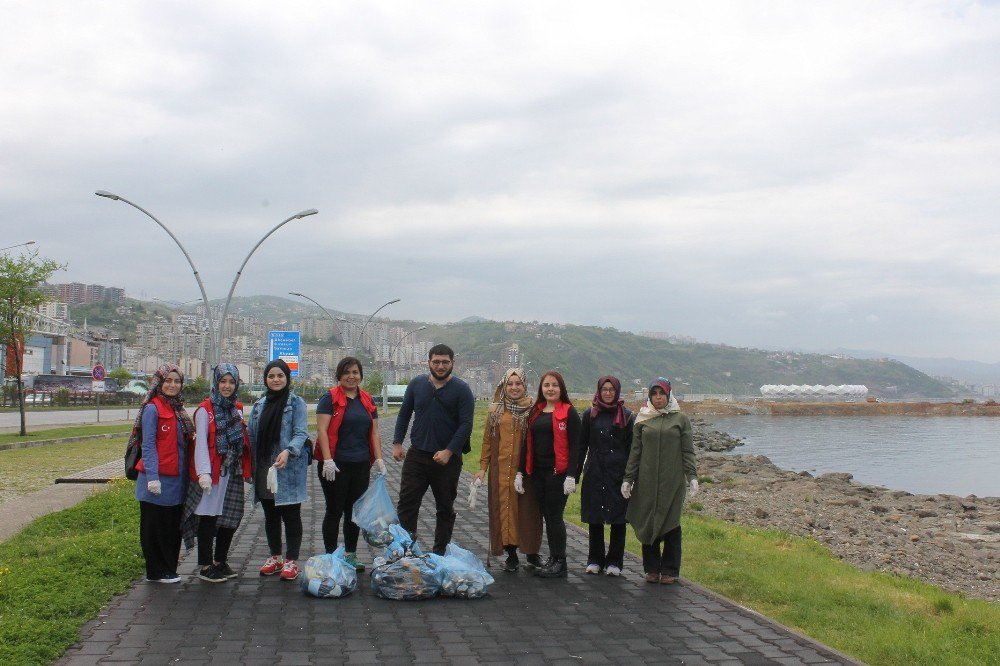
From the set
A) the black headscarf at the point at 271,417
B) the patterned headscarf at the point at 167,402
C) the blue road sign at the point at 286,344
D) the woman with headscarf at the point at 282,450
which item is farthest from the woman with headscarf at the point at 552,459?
the blue road sign at the point at 286,344

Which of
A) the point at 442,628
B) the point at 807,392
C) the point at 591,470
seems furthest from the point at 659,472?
the point at 807,392

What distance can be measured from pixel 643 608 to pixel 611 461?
148cm

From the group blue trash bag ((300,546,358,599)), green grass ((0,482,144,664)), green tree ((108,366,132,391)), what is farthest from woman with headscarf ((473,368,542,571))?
green tree ((108,366,132,391))

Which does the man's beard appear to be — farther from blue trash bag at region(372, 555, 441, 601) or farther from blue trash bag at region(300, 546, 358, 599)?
blue trash bag at region(300, 546, 358, 599)

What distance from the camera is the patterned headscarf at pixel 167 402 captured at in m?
6.75

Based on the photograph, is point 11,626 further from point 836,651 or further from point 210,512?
point 836,651

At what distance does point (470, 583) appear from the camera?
664 centimetres

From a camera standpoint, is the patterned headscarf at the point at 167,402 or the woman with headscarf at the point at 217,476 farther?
the woman with headscarf at the point at 217,476

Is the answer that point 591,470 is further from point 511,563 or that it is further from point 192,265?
point 192,265

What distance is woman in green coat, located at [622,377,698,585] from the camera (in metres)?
7.34

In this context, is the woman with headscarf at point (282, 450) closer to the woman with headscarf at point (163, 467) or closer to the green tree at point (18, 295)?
the woman with headscarf at point (163, 467)

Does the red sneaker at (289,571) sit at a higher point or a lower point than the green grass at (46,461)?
higher

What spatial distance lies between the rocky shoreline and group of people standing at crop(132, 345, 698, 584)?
4914mm

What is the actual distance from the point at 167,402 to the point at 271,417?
0.79 m
